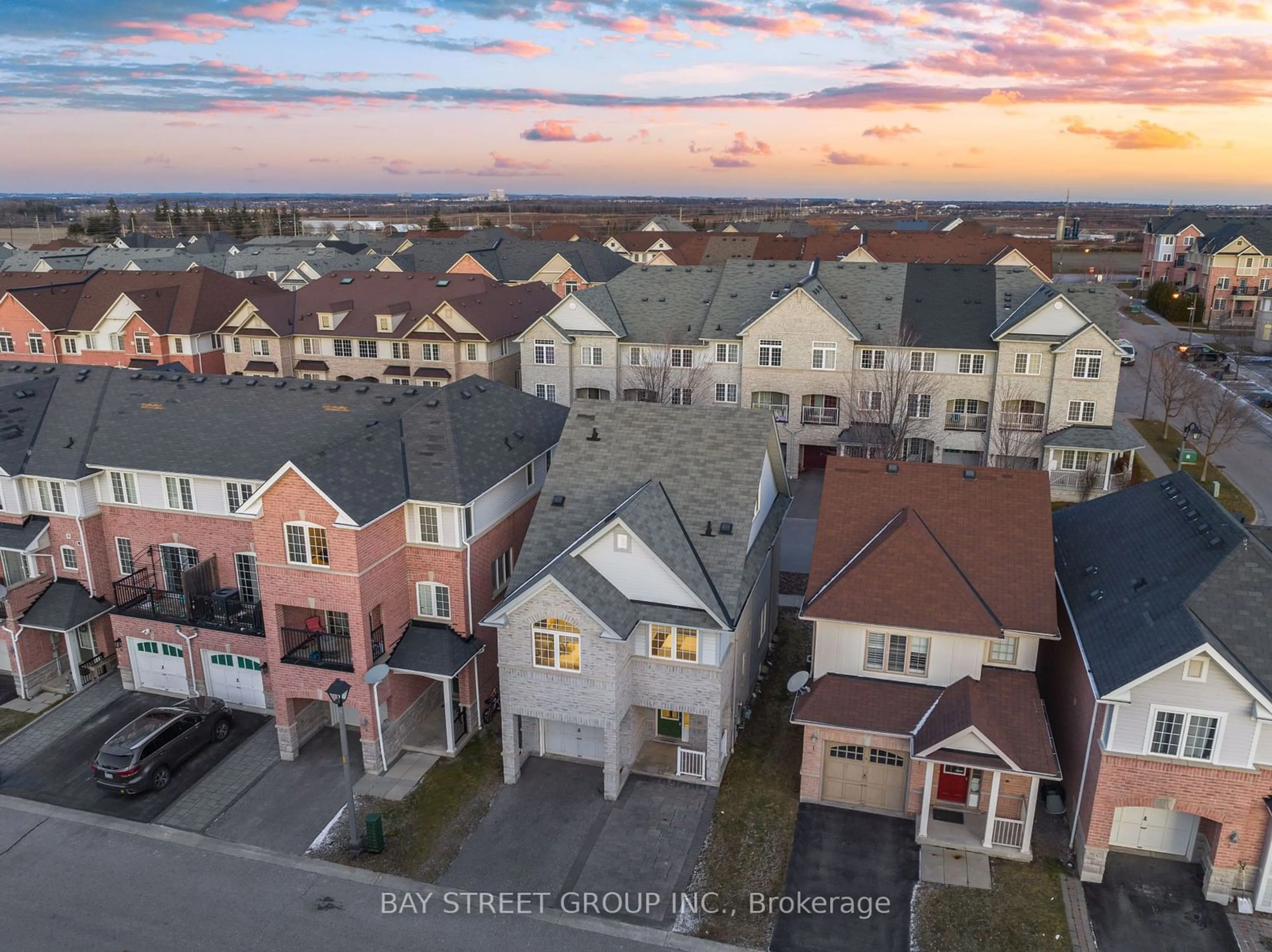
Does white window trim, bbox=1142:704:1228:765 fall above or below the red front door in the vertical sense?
above

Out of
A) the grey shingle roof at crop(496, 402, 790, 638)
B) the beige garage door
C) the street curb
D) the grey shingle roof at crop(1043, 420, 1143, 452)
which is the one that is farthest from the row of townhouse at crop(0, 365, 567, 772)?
the grey shingle roof at crop(1043, 420, 1143, 452)

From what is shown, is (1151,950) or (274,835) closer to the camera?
(1151,950)

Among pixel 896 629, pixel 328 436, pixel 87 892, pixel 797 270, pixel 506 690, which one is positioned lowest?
pixel 87 892

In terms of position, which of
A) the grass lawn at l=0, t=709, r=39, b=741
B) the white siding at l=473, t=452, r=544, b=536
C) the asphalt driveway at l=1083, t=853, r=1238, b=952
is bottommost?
the grass lawn at l=0, t=709, r=39, b=741

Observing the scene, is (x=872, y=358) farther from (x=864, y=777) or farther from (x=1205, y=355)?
(x=1205, y=355)

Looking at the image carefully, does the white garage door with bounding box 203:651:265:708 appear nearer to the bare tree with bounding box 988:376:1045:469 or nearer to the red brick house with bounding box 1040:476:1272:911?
the red brick house with bounding box 1040:476:1272:911

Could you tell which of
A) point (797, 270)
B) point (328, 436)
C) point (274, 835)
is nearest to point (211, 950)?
point (274, 835)

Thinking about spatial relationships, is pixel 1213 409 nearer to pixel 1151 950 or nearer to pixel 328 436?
pixel 1151 950
